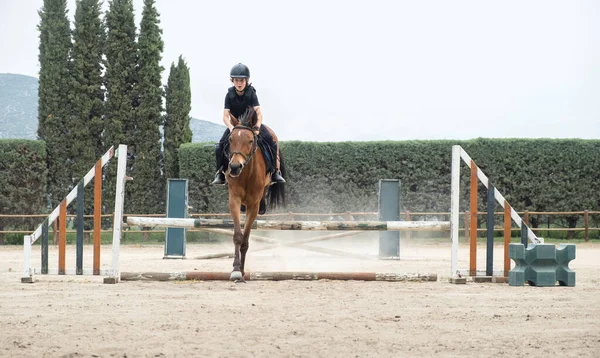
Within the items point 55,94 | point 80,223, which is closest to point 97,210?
point 80,223

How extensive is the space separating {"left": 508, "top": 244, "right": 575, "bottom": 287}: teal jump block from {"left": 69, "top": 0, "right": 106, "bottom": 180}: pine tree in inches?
769

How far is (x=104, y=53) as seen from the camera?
28.5 meters

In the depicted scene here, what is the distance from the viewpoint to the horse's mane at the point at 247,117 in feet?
33.7

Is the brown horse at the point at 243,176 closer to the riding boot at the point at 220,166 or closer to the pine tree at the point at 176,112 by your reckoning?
the riding boot at the point at 220,166

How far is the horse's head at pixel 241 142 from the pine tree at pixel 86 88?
18.3 m

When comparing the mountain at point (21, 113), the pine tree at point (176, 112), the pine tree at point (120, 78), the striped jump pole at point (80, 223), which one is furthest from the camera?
the mountain at point (21, 113)

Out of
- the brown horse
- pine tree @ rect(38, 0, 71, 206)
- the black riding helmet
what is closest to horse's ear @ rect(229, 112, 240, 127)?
the brown horse

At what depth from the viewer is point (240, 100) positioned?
10.7 m

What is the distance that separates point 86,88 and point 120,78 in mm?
1209

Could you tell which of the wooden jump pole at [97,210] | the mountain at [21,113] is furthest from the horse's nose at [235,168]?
the mountain at [21,113]

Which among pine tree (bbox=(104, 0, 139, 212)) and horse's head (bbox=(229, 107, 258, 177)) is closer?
horse's head (bbox=(229, 107, 258, 177))

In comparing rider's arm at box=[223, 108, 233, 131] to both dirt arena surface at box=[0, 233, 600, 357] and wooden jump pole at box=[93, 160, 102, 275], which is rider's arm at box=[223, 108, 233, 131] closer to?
wooden jump pole at box=[93, 160, 102, 275]

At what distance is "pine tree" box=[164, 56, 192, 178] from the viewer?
2812 cm

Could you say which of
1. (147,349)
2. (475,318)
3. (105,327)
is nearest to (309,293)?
(475,318)
